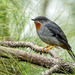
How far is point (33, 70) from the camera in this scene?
6.86 ft

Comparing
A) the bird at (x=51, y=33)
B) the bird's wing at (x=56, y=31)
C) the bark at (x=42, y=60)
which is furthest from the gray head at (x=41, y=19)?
the bark at (x=42, y=60)

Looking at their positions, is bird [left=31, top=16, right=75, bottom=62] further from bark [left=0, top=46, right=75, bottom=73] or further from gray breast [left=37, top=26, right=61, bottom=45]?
bark [left=0, top=46, right=75, bottom=73]

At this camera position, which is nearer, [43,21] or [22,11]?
[22,11]

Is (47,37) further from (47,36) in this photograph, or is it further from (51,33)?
(51,33)

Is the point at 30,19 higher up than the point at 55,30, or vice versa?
the point at 30,19

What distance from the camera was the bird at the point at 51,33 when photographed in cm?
313

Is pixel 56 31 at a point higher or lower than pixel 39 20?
lower

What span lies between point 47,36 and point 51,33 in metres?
0.14

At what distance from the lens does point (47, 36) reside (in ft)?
10.4

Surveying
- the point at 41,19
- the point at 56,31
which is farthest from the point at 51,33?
the point at 41,19

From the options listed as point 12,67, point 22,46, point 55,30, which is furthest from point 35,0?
point 12,67

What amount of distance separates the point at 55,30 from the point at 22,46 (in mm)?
1092

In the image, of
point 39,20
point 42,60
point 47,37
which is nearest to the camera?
point 42,60

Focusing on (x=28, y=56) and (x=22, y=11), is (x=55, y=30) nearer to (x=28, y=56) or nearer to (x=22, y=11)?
(x=22, y=11)
